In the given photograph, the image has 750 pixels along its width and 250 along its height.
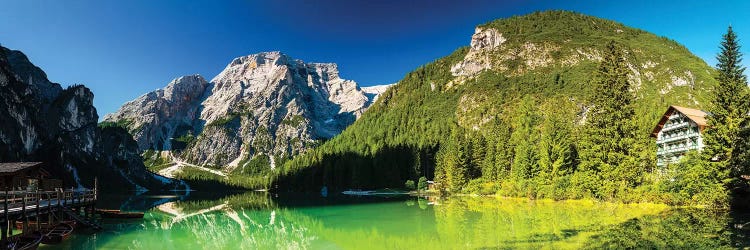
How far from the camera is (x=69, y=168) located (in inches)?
6949

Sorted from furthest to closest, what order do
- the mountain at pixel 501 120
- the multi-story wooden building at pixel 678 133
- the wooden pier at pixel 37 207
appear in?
the mountain at pixel 501 120
the multi-story wooden building at pixel 678 133
the wooden pier at pixel 37 207

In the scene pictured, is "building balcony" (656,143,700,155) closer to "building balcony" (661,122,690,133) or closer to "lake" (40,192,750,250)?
"building balcony" (661,122,690,133)

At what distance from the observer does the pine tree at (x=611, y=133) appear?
2172 inches

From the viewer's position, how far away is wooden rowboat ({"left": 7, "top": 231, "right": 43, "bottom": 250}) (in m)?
25.1

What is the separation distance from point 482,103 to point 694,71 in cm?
7823

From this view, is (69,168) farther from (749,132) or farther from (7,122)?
(749,132)

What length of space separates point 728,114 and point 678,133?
41.5m

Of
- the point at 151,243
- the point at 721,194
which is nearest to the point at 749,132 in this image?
the point at 721,194

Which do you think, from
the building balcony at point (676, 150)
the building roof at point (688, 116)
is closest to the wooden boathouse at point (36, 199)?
the building roof at point (688, 116)

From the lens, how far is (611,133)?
5766cm

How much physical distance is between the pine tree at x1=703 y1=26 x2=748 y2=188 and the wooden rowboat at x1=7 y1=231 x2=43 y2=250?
5449cm

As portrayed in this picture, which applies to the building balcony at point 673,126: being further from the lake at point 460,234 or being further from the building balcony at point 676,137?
the lake at point 460,234

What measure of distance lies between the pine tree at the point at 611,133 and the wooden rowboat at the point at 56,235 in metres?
57.8

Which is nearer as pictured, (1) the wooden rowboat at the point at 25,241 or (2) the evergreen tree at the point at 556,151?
(1) the wooden rowboat at the point at 25,241
